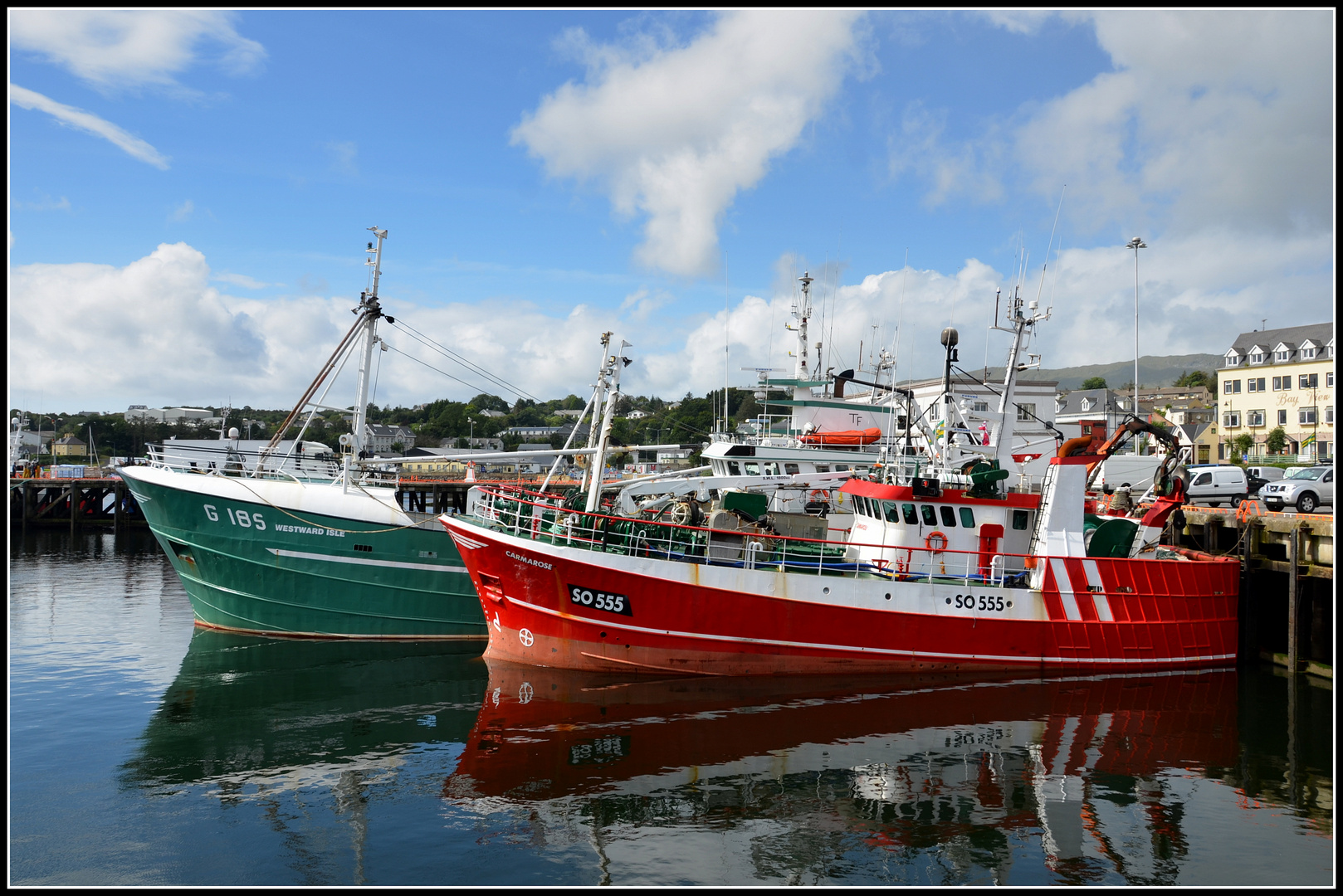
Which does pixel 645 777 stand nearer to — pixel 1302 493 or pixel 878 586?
pixel 878 586

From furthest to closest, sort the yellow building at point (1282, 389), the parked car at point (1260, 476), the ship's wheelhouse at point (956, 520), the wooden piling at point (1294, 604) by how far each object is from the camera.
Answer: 1. the yellow building at point (1282, 389)
2. the parked car at point (1260, 476)
3. the ship's wheelhouse at point (956, 520)
4. the wooden piling at point (1294, 604)

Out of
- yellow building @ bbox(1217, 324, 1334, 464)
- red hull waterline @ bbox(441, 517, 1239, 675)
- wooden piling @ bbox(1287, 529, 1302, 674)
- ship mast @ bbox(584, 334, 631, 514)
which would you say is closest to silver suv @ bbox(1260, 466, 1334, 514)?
wooden piling @ bbox(1287, 529, 1302, 674)

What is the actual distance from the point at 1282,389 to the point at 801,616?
57.5 meters

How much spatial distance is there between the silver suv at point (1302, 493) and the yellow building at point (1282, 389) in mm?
30076

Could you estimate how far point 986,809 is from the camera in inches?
423

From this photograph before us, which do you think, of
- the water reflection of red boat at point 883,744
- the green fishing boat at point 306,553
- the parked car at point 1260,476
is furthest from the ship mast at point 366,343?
the parked car at point 1260,476

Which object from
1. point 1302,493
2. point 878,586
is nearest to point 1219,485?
point 1302,493

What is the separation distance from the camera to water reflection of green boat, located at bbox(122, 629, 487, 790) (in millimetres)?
12141

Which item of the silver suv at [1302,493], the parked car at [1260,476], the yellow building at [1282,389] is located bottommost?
the silver suv at [1302,493]

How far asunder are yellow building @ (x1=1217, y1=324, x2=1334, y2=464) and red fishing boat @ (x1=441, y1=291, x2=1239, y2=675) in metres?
44.0

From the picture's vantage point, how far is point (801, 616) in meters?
16.0

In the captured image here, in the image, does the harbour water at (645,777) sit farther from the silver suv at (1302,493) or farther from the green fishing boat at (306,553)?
the silver suv at (1302,493)

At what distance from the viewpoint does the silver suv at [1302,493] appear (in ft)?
82.4

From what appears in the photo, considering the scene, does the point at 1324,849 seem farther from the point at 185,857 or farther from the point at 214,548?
the point at 214,548
